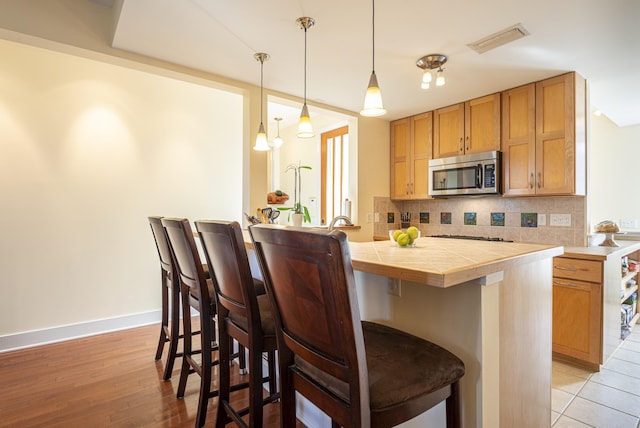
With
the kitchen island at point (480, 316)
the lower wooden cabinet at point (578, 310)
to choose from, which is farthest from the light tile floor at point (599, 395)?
the kitchen island at point (480, 316)

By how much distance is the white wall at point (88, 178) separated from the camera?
2646 millimetres

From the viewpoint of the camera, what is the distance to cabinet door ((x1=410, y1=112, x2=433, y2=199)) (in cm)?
376

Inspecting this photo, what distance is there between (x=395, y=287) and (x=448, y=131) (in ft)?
9.35

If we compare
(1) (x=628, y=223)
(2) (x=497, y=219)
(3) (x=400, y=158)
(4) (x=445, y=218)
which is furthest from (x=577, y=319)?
(3) (x=400, y=158)

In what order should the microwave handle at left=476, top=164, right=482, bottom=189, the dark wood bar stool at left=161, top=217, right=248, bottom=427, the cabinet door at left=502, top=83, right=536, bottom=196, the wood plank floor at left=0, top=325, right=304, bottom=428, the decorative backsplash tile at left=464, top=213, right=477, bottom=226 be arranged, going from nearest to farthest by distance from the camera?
the dark wood bar stool at left=161, top=217, right=248, bottom=427
the wood plank floor at left=0, top=325, right=304, bottom=428
the cabinet door at left=502, top=83, right=536, bottom=196
the microwave handle at left=476, top=164, right=482, bottom=189
the decorative backsplash tile at left=464, top=213, right=477, bottom=226

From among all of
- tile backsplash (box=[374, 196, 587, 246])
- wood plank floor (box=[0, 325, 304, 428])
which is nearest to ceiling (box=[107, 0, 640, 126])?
tile backsplash (box=[374, 196, 587, 246])

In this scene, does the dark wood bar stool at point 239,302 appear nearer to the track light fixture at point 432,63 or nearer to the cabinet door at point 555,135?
the track light fixture at point 432,63

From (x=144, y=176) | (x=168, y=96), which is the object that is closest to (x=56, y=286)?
(x=144, y=176)

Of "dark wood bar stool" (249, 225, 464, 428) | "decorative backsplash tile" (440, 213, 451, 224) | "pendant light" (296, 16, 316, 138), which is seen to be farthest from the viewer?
"decorative backsplash tile" (440, 213, 451, 224)

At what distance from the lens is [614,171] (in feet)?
12.9

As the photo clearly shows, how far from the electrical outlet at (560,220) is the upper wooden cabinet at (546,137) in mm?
285

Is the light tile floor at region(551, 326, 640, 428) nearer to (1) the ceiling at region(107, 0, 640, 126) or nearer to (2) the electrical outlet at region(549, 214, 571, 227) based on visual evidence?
(2) the electrical outlet at region(549, 214, 571, 227)

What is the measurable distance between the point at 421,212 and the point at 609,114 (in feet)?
7.69

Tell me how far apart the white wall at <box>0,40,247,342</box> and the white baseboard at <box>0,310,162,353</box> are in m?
0.05
